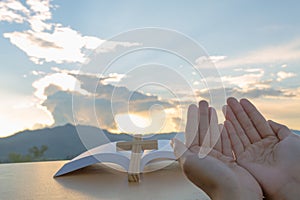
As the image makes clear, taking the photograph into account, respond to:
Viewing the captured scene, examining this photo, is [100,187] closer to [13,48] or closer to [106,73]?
[106,73]

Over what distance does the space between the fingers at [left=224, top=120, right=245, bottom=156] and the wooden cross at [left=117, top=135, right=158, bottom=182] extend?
0.38m

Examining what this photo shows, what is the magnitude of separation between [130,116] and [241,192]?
1.51 feet

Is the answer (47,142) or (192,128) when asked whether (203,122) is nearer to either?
(192,128)

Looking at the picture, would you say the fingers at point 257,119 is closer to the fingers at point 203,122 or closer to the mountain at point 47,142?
the fingers at point 203,122

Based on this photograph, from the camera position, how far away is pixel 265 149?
2.51ft

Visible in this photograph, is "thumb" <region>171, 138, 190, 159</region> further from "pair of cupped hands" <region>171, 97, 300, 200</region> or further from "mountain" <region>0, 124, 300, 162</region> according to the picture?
"mountain" <region>0, 124, 300, 162</region>

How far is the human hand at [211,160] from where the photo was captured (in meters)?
0.63

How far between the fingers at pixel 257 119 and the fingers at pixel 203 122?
0.15 meters

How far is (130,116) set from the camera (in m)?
0.98

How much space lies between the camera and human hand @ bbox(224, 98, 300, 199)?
2.22ft

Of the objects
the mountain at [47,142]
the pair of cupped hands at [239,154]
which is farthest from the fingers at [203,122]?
the mountain at [47,142]

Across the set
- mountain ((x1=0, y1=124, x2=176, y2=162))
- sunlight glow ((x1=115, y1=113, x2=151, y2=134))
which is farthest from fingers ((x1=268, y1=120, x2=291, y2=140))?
mountain ((x1=0, y1=124, x2=176, y2=162))

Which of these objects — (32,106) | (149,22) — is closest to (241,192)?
(149,22)

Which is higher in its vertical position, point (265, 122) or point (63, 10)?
point (63, 10)
